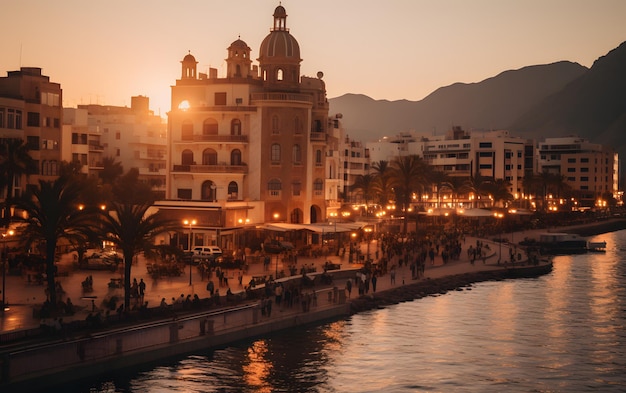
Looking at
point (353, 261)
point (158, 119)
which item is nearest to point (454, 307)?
point (353, 261)

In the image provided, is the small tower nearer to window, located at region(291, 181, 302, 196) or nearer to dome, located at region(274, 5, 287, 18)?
dome, located at region(274, 5, 287, 18)

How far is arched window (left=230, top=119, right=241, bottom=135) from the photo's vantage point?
7831 centimetres

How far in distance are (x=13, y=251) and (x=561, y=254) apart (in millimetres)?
68127

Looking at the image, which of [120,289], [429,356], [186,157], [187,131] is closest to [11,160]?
[120,289]

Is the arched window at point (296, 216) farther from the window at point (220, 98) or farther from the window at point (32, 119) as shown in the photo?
the window at point (32, 119)

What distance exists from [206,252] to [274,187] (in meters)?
17.2

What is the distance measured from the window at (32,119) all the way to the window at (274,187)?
71.8ft

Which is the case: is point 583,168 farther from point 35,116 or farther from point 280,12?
point 35,116

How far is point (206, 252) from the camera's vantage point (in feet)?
201

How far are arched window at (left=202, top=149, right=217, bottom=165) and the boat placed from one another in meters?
44.2

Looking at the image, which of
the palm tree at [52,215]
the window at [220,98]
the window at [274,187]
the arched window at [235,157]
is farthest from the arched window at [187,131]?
the palm tree at [52,215]

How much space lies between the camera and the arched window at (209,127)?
3110 inches

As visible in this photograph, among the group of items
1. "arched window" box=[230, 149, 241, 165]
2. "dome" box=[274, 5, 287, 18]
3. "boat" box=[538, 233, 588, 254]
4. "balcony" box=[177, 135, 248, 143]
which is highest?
"dome" box=[274, 5, 287, 18]

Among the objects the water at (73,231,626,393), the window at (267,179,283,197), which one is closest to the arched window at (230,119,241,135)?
the window at (267,179,283,197)
